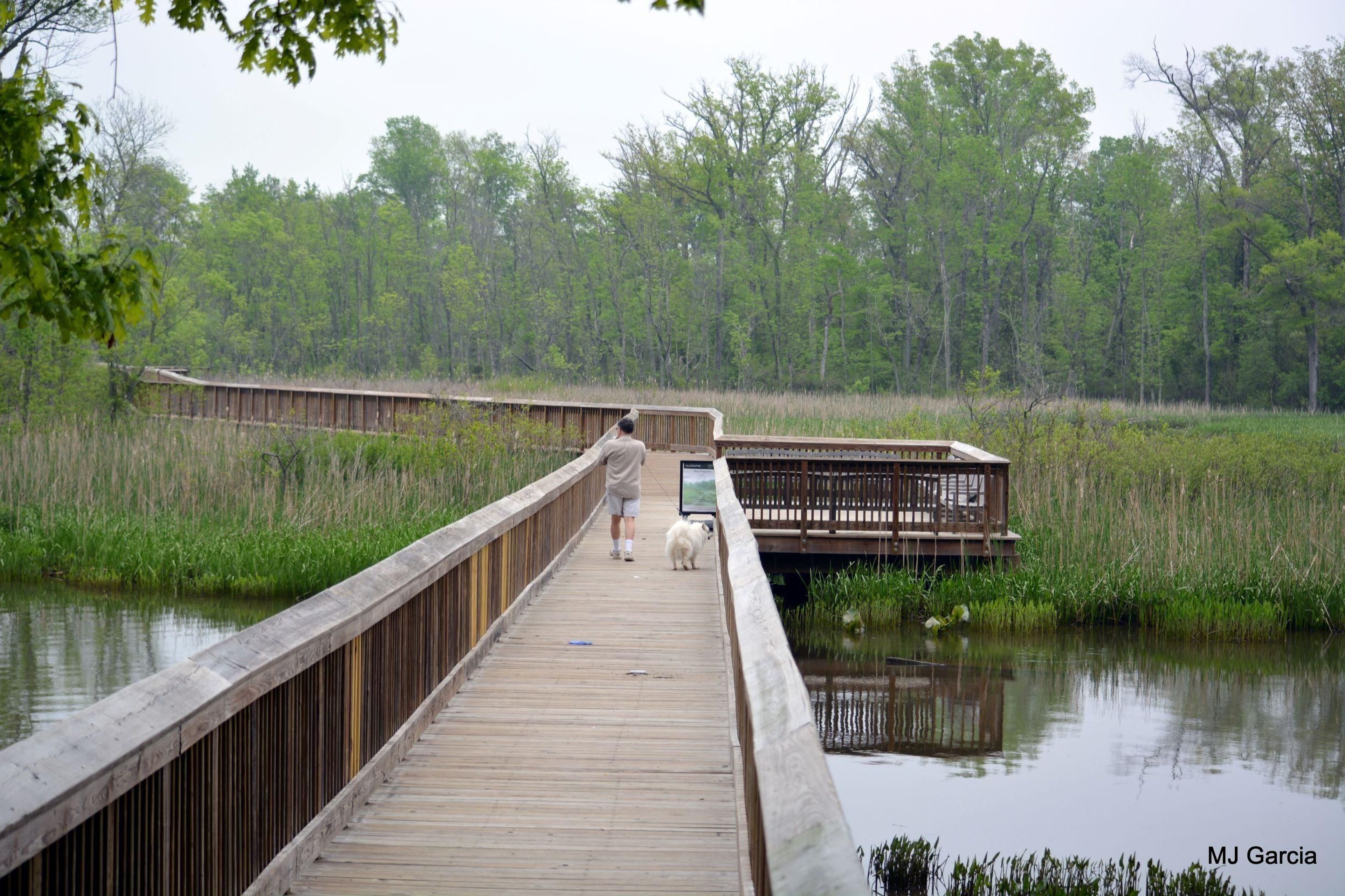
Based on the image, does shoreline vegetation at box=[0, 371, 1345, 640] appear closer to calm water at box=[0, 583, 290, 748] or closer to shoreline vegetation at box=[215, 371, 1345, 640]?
shoreline vegetation at box=[215, 371, 1345, 640]

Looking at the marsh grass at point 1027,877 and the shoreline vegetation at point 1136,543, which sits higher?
the shoreline vegetation at point 1136,543

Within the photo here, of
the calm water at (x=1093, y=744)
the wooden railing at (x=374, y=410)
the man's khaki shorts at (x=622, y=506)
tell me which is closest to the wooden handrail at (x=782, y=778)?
the calm water at (x=1093, y=744)

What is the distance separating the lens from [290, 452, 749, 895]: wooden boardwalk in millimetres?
4711

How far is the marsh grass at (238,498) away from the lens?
1673 cm

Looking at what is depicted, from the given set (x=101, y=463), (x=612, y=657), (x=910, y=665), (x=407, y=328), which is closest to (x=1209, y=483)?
(x=910, y=665)

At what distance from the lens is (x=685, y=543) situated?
42.5ft

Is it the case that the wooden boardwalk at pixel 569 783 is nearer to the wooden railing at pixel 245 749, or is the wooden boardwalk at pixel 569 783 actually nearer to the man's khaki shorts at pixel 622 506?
the wooden railing at pixel 245 749

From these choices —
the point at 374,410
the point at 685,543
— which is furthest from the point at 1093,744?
the point at 374,410

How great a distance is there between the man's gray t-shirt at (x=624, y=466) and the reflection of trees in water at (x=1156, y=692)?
9.96ft

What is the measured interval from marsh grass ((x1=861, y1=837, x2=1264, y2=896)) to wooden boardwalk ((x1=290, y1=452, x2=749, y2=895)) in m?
1.83

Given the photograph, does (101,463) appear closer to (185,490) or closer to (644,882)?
(185,490)

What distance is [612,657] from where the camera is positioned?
877cm

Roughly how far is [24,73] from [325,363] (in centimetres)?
7331

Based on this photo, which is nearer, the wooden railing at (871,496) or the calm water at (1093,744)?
the calm water at (1093,744)
